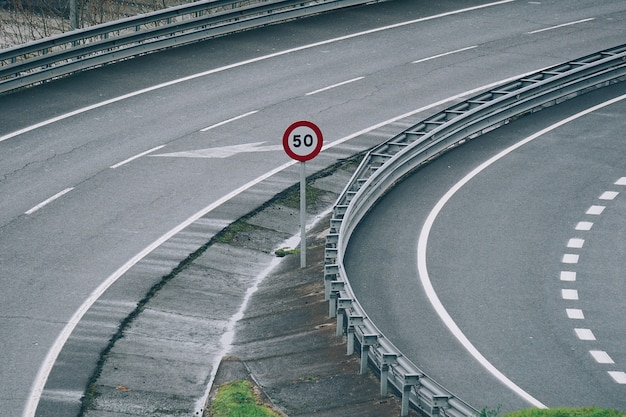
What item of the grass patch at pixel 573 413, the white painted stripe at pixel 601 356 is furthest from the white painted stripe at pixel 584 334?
the grass patch at pixel 573 413

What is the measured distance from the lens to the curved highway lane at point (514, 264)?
15039 mm

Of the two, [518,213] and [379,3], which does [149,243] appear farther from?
[379,3]

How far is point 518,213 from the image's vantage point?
A: 846 inches

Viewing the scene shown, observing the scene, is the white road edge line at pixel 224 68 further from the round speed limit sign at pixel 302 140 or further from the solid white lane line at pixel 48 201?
the round speed limit sign at pixel 302 140

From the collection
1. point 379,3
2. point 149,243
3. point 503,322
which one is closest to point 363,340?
point 503,322

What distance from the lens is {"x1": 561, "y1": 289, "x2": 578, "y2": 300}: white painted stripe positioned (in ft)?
57.7

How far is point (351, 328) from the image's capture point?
1490cm

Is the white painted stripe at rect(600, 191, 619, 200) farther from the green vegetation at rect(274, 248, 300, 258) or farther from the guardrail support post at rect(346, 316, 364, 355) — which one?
the guardrail support post at rect(346, 316, 364, 355)

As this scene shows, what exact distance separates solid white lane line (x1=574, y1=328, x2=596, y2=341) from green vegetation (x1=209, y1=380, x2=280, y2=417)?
185 inches

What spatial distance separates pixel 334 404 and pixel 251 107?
14.9 m

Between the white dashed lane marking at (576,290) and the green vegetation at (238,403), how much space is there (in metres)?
4.48

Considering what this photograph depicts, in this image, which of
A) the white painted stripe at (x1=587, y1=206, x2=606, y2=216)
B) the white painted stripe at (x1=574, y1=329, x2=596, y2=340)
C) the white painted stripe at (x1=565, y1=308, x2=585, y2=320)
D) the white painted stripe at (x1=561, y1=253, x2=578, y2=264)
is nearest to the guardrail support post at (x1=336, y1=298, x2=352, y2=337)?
the white painted stripe at (x1=574, y1=329, x2=596, y2=340)

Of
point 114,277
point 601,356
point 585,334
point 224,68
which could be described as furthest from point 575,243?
point 224,68

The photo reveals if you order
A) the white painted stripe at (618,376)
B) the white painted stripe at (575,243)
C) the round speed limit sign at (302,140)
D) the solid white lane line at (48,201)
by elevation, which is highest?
the round speed limit sign at (302,140)
